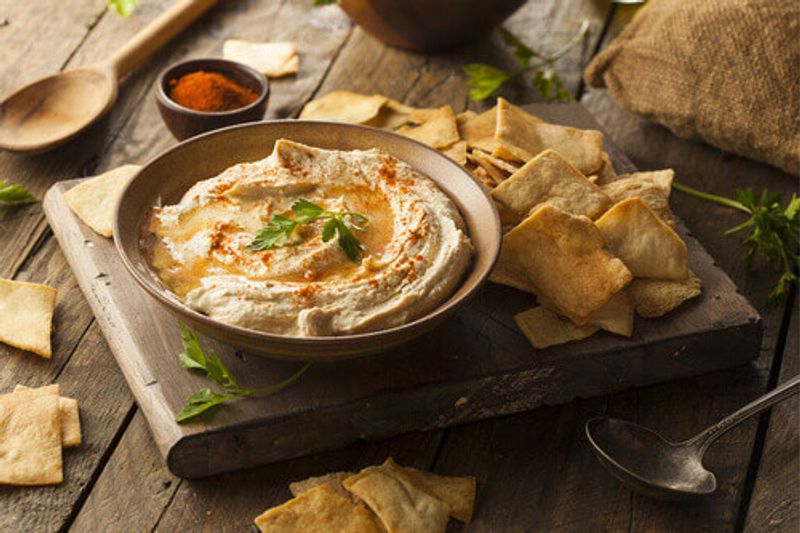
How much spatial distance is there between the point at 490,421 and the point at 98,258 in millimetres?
1197

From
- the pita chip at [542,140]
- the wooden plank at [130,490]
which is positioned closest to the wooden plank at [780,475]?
the pita chip at [542,140]

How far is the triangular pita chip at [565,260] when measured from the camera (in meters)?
2.73

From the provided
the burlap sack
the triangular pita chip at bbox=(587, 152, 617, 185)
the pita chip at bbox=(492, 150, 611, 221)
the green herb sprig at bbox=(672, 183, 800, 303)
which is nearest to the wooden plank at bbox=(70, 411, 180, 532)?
the pita chip at bbox=(492, 150, 611, 221)

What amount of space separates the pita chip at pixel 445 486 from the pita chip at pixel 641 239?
2.56 ft

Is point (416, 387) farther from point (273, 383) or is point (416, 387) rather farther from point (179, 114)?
point (179, 114)

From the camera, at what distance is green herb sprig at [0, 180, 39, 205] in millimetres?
3354

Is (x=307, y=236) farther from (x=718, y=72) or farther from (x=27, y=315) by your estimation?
(x=718, y=72)

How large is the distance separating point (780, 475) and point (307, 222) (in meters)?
1.37

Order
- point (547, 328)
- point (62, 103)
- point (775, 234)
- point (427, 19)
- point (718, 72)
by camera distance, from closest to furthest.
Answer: point (547, 328), point (775, 234), point (718, 72), point (62, 103), point (427, 19)

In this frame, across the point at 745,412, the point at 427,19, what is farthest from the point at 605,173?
the point at 427,19

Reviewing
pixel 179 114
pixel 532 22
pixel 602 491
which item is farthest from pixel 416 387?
pixel 532 22

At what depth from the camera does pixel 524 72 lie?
423 cm

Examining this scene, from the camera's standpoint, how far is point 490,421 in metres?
2.74

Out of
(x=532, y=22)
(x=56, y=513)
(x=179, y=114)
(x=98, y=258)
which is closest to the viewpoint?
(x=56, y=513)
